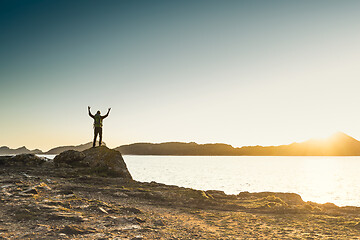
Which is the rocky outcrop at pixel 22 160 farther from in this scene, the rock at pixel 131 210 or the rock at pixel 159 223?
the rock at pixel 159 223

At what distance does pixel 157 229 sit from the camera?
1091 cm

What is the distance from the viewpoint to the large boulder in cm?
2388

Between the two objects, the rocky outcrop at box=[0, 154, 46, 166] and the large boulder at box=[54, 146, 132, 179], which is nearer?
the large boulder at box=[54, 146, 132, 179]

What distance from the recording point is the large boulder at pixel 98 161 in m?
23.9

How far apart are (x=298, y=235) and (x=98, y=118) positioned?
20555 millimetres

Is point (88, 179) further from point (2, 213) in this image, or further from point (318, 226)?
point (318, 226)

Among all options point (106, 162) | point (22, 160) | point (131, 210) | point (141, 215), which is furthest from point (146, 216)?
point (22, 160)

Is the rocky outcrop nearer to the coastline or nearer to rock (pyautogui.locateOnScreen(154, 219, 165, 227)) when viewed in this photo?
the coastline

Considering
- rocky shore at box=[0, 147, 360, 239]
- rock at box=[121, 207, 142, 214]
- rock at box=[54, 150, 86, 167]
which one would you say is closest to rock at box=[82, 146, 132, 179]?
rock at box=[54, 150, 86, 167]

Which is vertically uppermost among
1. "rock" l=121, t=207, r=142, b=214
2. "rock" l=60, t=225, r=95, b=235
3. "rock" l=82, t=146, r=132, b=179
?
"rock" l=82, t=146, r=132, b=179

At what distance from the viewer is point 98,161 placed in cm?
2503

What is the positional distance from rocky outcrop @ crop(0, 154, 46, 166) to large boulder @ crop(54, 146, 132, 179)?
1.74m

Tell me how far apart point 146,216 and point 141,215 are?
0.91 feet

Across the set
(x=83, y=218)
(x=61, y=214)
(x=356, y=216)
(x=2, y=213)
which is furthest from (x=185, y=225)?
(x=356, y=216)
